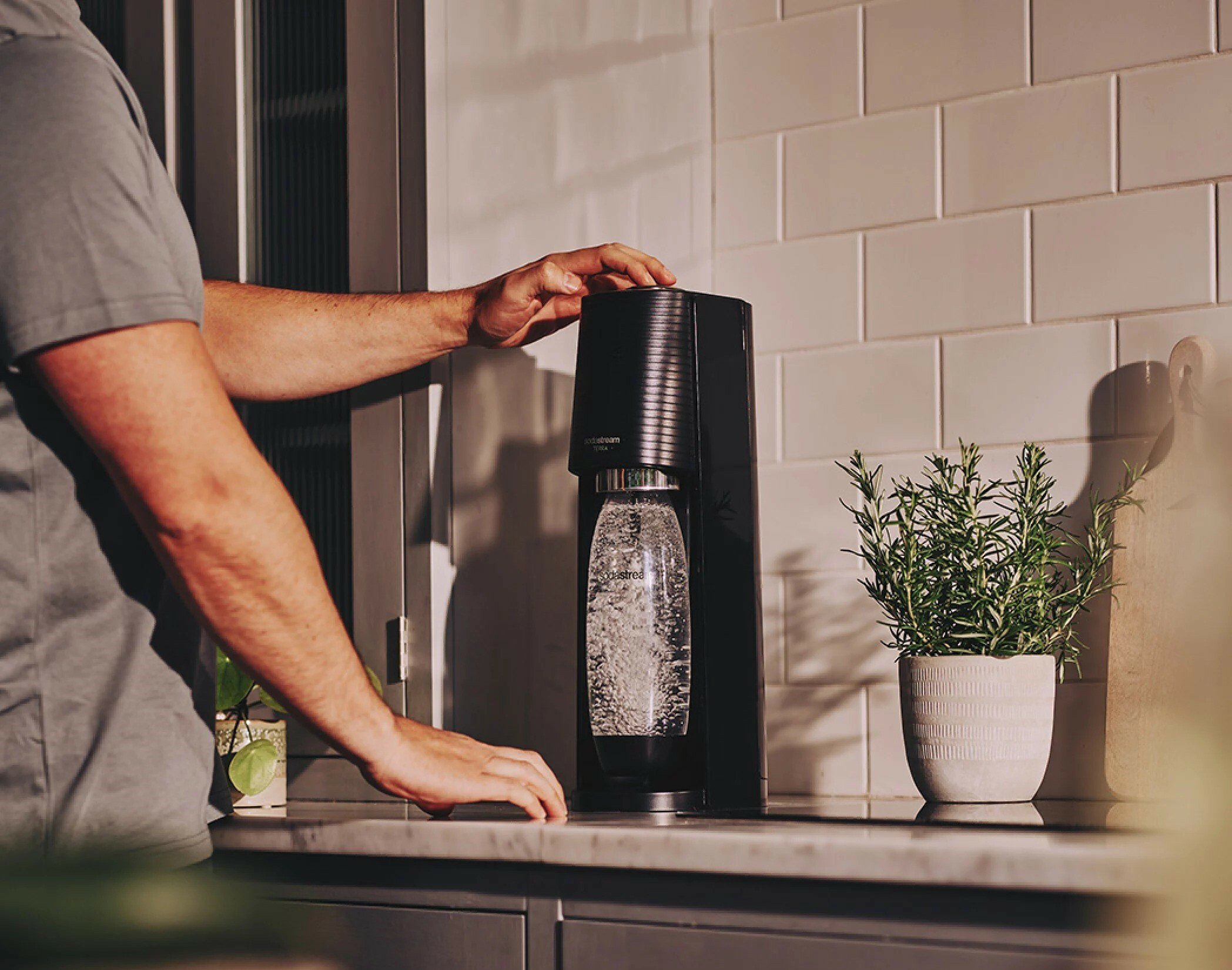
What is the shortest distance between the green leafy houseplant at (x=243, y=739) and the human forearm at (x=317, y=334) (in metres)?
0.26

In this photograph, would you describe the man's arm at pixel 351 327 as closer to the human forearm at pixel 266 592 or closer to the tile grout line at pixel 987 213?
the tile grout line at pixel 987 213

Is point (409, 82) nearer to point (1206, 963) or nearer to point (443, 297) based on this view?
point (443, 297)

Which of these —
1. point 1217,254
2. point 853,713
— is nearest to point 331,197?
point 853,713

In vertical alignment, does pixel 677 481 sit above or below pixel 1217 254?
below

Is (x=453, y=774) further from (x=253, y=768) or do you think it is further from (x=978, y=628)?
(x=978, y=628)

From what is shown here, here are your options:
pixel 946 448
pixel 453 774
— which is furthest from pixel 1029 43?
pixel 453 774

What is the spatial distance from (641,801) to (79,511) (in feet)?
1.50

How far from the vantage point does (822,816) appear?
951 millimetres

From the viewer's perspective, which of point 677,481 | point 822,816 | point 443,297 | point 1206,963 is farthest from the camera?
point 443,297

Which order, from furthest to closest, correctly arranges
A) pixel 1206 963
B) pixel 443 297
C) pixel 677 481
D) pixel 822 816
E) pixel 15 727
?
pixel 443 297 < pixel 677 481 < pixel 822 816 < pixel 15 727 < pixel 1206 963

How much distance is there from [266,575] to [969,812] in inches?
20.7

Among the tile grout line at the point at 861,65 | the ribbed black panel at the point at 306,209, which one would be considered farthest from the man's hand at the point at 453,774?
the tile grout line at the point at 861,65

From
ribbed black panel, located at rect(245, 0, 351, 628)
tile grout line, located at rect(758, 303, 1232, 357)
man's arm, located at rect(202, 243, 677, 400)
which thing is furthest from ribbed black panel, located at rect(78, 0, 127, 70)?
tile grout line, located at rect(758, 303, 1232, 357)

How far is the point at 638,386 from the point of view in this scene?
1049 mm
